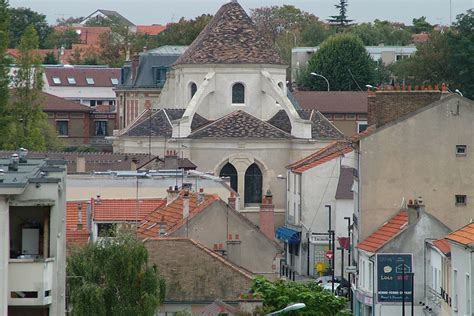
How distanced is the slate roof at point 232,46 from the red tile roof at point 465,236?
2380 inches

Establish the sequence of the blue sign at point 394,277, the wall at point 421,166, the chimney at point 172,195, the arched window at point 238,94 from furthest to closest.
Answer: the arched window at point 238,94 < the chimney at point 172,195 < the wall at point 421,166 < the blue sign at point 394,277

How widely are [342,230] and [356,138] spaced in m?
16.2

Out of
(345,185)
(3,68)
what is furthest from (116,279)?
(3,68)

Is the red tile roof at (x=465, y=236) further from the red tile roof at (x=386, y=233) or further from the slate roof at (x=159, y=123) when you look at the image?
the slate roof at (x=159, y=123)

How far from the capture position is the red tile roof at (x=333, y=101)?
139 metres

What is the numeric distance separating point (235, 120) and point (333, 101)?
111ft

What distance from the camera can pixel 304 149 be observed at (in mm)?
106125

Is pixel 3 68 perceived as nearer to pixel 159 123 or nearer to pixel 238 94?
pixel 159 123

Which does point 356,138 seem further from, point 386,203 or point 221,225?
point 221,225

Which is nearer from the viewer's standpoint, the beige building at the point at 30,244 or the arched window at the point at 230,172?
the beige building at the point at 30,244

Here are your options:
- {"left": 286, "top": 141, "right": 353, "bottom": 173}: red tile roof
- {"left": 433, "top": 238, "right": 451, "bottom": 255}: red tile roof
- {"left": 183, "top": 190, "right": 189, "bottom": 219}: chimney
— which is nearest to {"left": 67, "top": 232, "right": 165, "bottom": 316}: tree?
{"left": 433, "top": 238, "right": 451, "bottom": 255}: red tile roof

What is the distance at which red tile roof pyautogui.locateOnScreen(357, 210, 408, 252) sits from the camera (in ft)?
195

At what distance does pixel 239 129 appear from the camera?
349ft

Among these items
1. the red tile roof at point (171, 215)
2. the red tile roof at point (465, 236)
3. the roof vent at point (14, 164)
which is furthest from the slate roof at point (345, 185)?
the roof vent at point (14, 164)
